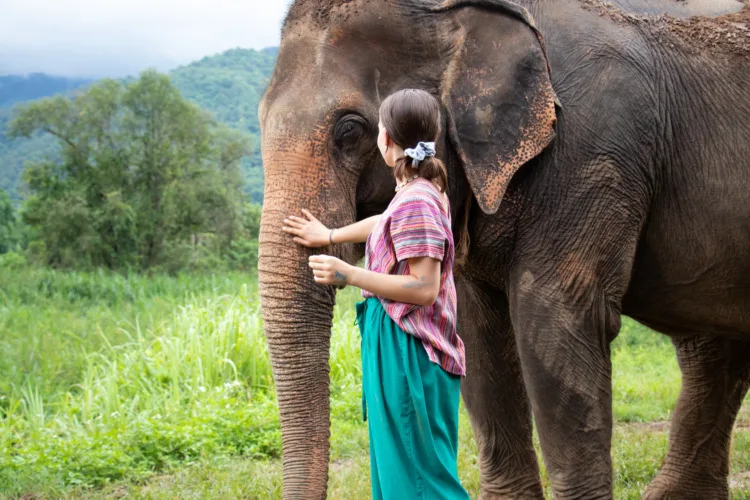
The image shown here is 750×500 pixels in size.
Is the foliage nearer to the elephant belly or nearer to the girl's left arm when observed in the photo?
the elephant belly

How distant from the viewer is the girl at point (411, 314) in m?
2.92

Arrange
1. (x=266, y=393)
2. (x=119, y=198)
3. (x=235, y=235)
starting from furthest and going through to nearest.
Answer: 1. (x=235, y=235)
2. (x=119, y=198)
3. (x=266, y=393)

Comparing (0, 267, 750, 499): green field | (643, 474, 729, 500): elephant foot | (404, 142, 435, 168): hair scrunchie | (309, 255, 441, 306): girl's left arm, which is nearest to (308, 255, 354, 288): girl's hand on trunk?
(309, 255, 441, 306): girl's left arm

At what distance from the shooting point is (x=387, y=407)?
9.96 feet

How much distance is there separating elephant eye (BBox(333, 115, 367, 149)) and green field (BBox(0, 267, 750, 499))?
233cm

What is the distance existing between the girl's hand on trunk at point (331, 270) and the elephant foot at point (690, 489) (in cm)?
289

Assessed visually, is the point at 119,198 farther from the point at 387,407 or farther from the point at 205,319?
the point at 387,407

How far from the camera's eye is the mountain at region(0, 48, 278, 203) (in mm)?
43969

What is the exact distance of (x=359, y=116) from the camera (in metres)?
3.53

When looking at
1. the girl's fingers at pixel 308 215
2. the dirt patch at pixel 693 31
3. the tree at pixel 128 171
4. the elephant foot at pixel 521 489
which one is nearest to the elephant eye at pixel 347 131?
the girl's fingers at pixel 308 215

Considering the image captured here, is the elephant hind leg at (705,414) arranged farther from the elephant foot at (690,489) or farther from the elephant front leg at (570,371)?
the elephant front leg at (570,371)

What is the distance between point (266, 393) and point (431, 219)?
5.21 meters

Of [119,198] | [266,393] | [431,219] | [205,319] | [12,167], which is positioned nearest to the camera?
[431,219]

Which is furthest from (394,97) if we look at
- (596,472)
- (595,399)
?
(596,472)
